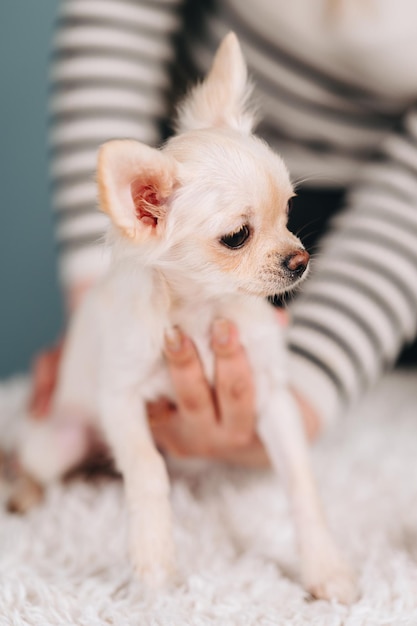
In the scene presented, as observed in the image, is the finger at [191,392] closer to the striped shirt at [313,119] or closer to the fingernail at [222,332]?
the fingernail at [222,332]

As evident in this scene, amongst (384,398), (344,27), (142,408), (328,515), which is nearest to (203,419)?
(142,408)

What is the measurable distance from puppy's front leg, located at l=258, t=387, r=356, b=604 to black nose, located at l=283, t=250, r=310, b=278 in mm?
282

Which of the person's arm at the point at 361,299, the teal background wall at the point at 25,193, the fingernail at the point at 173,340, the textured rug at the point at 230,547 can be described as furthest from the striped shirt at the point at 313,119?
the teal background wall at the point at 25,193

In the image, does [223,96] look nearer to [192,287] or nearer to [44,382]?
[192,287]

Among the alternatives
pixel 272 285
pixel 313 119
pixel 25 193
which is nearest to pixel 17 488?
pixel 272 285

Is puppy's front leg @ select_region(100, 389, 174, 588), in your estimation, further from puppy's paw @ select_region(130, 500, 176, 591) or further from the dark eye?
the dark eye

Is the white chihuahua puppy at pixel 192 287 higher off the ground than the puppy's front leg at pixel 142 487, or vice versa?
the white chihuahua puppy at pixel 192 287

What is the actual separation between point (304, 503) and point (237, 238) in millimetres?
391

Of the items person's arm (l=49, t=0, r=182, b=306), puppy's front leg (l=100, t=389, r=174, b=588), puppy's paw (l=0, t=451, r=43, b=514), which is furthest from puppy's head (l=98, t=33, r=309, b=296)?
person's arm (l=49, t=0, r=182, b=306)

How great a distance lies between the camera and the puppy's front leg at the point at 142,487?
2.98ft

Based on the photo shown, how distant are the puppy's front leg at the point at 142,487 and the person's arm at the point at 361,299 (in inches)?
15.1

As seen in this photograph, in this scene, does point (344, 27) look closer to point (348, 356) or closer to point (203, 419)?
point (348, 356)

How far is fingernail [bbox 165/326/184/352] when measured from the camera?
997 mm

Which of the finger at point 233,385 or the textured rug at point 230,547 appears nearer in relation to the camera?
the textured rug at point 230,547
